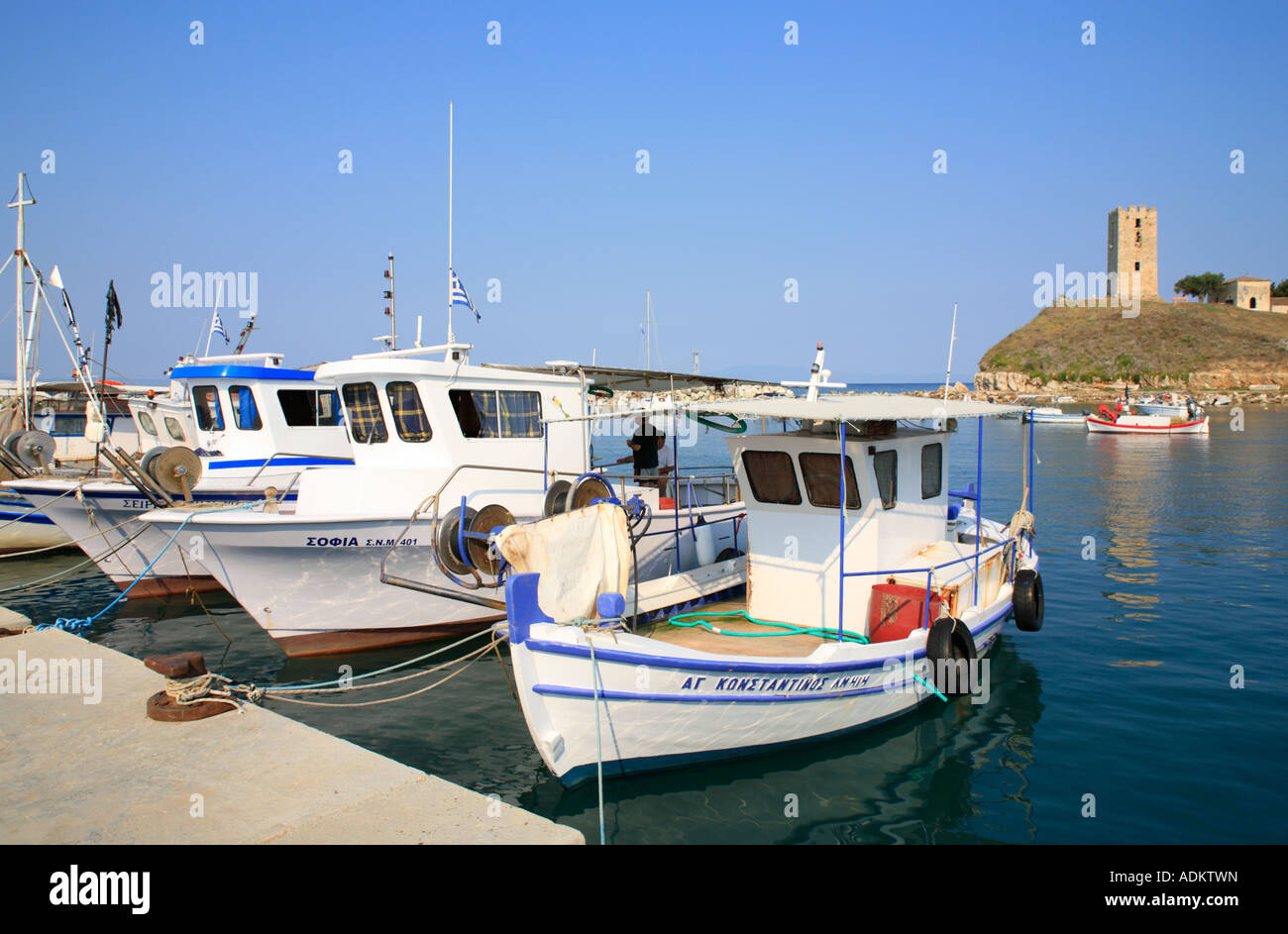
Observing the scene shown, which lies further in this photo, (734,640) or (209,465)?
(209,465)

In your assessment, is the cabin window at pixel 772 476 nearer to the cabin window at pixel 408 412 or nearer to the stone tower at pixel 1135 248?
the cabin window at pixel 408 412

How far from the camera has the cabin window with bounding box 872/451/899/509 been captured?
29.5 feet

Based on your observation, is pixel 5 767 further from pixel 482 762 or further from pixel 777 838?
pixel 777 838

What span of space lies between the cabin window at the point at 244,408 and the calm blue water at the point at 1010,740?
→ 355 centimetres

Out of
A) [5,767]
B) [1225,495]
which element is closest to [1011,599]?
[5,767]

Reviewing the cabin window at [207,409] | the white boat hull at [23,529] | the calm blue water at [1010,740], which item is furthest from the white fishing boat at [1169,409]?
the white boat hull at [23,529]

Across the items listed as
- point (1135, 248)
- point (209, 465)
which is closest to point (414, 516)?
point (209, 465)

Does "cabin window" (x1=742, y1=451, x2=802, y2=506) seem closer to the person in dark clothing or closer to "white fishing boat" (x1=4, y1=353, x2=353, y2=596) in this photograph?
the person in dark clothing

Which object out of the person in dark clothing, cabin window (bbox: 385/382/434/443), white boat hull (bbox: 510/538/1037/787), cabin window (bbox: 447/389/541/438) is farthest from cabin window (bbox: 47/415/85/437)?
white boat hull (bbox: 510/538/1037/787)

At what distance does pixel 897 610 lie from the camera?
29.0ft

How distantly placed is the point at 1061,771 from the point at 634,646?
15.5ft

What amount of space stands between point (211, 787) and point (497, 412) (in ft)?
27.6

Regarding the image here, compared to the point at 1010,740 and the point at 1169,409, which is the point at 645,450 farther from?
the point at 1169,409

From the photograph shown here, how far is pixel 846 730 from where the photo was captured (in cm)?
841
